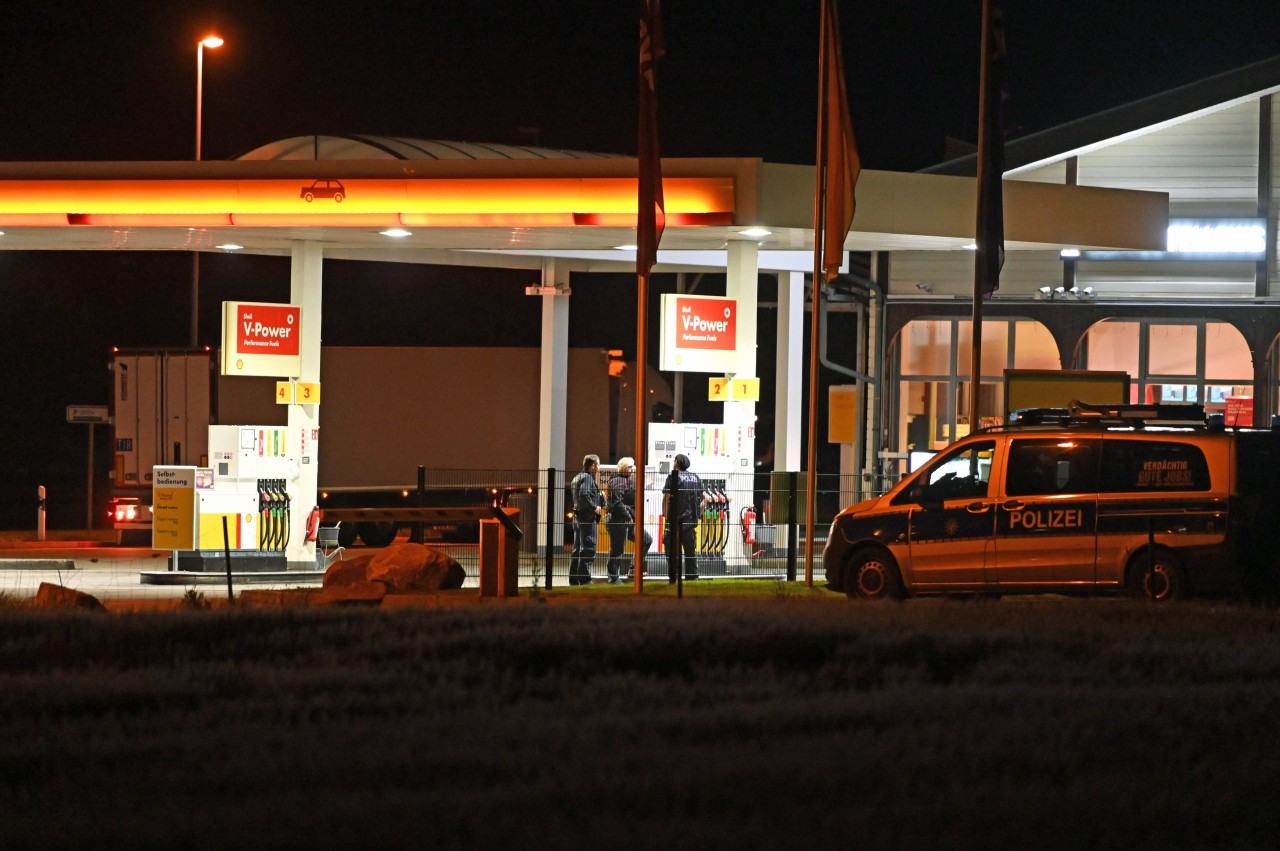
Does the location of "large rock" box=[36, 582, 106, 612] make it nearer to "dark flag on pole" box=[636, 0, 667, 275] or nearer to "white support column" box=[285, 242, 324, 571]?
"dark flag on pole" box=[636, 0, 667, 275]

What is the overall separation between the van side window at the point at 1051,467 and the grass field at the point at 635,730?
2938 millimetres

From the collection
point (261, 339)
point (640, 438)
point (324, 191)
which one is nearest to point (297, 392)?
point (261, 339)

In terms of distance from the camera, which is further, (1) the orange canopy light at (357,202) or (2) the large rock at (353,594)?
(1) the orange canopy light at (357,202)

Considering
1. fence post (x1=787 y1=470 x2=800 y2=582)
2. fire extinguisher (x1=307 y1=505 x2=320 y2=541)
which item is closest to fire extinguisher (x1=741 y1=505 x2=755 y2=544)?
fence post (x1=787 y1=470 x2=800 y2=582)

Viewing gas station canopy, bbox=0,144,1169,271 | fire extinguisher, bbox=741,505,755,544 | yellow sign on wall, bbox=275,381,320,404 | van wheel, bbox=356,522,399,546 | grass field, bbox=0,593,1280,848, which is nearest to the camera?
grass field, bbox=0,593,1280,848

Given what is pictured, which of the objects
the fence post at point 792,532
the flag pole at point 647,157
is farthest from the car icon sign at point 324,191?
the fence post at point 792,532

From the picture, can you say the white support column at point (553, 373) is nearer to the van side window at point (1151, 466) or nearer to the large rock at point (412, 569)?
the large rock at point (412, 569)

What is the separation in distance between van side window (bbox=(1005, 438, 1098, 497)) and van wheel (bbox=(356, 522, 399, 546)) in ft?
43.7

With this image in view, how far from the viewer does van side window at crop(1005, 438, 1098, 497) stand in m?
14.6

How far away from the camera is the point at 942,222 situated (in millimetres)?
21000

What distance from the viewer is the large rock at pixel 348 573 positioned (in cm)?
1591

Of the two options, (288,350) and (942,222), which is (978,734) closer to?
(942,222)

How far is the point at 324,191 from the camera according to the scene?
20.4 metres

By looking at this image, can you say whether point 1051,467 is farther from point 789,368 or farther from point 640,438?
point 789,368
